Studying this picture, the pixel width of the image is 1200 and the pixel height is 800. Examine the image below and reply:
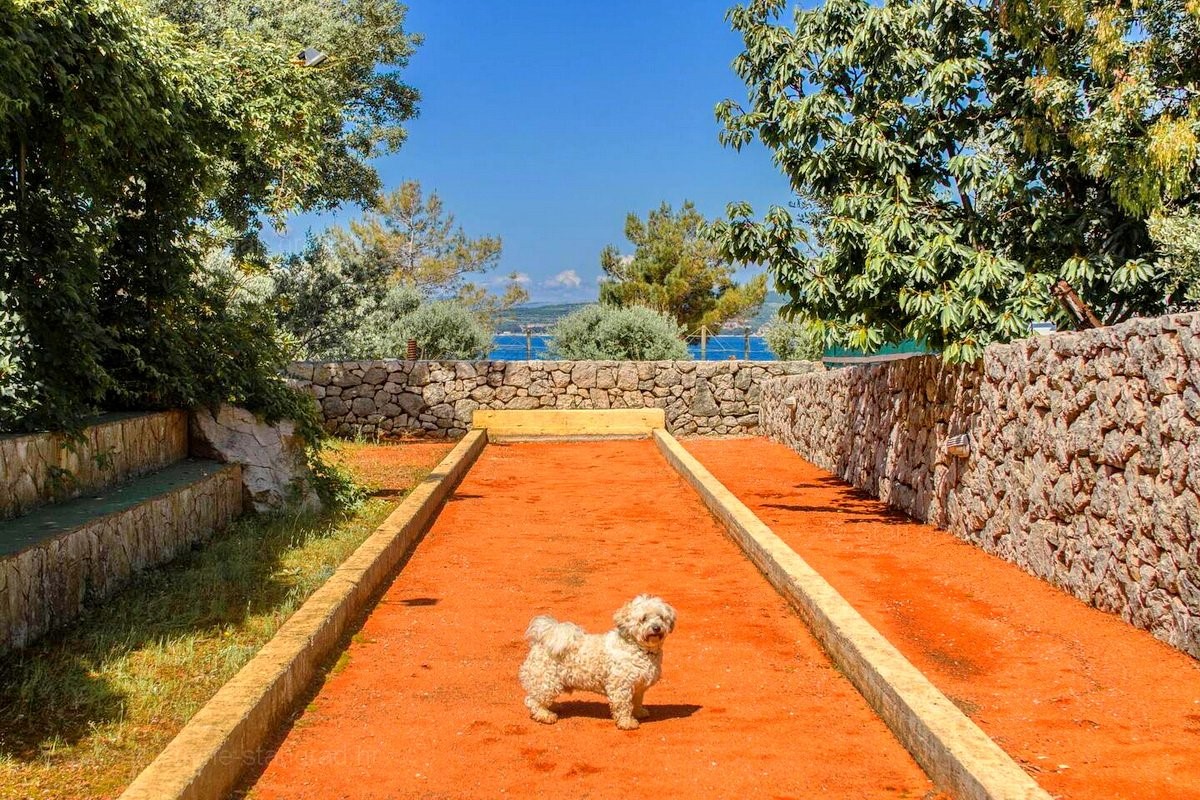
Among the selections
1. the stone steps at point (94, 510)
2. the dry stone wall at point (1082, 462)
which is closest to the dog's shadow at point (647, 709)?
the dry stone wall at point (1082, 462)

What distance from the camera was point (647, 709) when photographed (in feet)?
17.1

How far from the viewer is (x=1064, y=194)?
10.7 m

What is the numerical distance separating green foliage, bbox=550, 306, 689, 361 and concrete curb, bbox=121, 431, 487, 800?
1559cm

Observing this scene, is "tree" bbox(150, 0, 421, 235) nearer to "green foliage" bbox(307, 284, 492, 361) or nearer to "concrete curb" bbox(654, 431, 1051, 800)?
"green foliage" bbox(307, 284, 492, 361)

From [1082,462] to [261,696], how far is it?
17.6 ft

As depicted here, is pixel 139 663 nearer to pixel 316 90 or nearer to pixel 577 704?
pixel 577 704

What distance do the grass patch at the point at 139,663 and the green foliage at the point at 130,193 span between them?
156 cm

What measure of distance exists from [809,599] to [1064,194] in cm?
602

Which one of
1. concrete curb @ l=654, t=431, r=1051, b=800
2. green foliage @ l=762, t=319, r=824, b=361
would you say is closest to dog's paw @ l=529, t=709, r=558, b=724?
concrete curb @ l=654, t=431, r=1051, b=800

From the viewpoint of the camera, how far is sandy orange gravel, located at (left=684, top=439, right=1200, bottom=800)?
4443 millimetres

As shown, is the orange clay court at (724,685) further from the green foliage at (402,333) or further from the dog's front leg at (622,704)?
the green foliage at (402,333)

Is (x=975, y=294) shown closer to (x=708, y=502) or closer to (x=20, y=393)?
(x=708, y=502)

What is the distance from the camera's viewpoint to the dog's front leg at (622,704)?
16.0ft

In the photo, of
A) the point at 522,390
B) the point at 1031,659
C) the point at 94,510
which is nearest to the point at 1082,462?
the point at 1031,659
